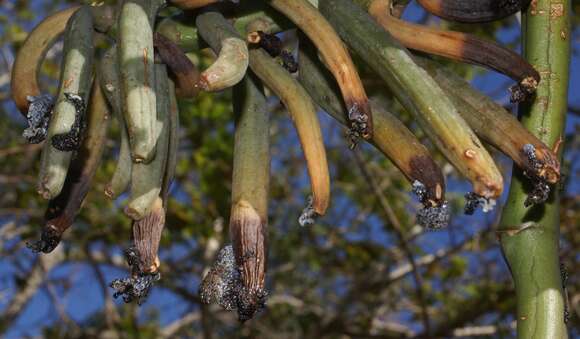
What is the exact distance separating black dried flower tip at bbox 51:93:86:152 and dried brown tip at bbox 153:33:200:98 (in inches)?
4.9

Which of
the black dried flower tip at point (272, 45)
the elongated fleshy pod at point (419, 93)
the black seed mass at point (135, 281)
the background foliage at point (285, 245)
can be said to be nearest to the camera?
the elongated fleshy pod at point (419, 93)

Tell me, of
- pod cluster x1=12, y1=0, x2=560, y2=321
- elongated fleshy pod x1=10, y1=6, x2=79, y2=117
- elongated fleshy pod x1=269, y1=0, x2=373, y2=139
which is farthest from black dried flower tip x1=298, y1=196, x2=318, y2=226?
elongated fleshy pod x1=10, y1=6, x2=79, y2=117

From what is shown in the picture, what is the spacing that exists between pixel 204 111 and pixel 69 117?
9.64 feet

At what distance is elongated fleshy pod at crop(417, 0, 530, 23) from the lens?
1.28 metres

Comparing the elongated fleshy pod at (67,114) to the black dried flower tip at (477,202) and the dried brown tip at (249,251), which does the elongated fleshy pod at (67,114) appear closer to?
the dried brown tip at (249,251)

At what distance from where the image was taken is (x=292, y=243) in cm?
489

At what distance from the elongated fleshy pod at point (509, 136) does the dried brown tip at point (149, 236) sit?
419mm

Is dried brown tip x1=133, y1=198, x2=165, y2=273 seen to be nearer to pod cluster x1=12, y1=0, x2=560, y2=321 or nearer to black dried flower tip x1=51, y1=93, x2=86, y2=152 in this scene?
pod cluster x1=12, y1=0, x2=560, y2=321

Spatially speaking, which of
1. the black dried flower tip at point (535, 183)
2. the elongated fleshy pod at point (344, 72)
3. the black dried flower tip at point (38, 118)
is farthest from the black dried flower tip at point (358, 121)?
the black dried flower tip at point (38, 118)

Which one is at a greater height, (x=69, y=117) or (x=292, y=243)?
(x=69, y=117)

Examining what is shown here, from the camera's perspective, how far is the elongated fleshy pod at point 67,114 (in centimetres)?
107

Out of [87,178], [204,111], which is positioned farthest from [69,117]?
[204,111]

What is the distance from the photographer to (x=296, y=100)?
1.12m

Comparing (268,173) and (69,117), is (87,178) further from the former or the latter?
(268,173)
